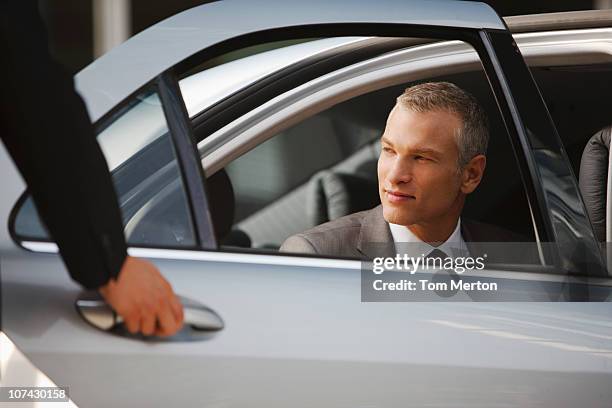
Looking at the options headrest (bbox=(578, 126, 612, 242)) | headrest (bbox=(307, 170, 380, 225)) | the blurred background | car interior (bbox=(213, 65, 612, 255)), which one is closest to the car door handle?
car interior (bbox=(213, 65, 612, 255))

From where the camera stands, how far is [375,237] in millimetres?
1979

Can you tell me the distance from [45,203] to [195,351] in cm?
38

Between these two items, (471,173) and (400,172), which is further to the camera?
(471,173)

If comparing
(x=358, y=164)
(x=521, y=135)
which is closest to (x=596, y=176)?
(x=521, y=135)

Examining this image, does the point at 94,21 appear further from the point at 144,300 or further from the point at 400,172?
the point at 144,300

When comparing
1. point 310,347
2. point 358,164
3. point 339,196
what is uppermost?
point 358,164

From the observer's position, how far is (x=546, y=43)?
2.16 m

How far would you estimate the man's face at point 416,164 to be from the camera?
2029 mm

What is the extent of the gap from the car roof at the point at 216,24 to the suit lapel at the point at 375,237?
43cm

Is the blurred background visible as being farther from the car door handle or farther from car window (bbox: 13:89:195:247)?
the car door handle

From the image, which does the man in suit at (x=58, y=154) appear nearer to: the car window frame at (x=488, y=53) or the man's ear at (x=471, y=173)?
the car window frame at (x=488, y=53)

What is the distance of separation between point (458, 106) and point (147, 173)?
2.47 ft

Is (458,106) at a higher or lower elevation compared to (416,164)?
higher

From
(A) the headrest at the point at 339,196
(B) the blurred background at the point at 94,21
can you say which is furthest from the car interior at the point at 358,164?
(B) the blurred background at the point at 94,21
